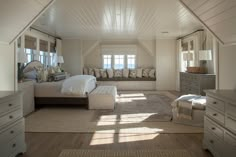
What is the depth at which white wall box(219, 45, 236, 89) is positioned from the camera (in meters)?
3.41

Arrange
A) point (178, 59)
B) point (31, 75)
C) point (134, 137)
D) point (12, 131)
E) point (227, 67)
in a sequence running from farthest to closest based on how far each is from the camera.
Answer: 1. point (178, 59)
2. point (31, 75)
3. point (134, 137)
4. point (227, 67)
5. point (12, 131)

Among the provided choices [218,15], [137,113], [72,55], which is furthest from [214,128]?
[72,55]

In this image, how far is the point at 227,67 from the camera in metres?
3.61

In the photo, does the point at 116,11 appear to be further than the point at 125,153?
Yes

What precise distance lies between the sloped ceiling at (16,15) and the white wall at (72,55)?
22.4ft

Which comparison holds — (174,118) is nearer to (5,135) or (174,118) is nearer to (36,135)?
(36,135)

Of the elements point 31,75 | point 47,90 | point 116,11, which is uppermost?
point 116,11

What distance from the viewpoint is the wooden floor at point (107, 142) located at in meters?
3.16

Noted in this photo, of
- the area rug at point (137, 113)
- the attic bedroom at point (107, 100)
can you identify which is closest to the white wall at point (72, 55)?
the attic bedroom at point (107, 100)

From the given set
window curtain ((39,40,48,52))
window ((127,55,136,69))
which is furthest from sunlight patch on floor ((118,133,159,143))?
window ((127,55,136,69))

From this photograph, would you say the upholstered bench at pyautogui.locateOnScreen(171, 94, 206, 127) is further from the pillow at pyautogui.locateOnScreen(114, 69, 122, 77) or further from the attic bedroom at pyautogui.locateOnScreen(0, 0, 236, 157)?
the pillow at pyautogui.locateOnScreen(114, 69, 122, 77)

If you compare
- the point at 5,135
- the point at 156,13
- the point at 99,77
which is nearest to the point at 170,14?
the point at 156,13

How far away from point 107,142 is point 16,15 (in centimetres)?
220

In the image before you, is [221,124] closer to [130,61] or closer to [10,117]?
[10,117]
